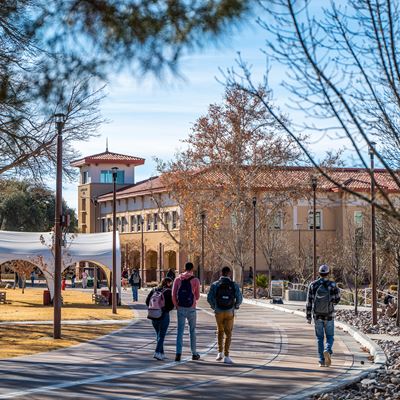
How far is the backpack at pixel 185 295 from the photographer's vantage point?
1698 cm

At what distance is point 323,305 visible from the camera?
16250mm

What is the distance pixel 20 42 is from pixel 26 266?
138 feet

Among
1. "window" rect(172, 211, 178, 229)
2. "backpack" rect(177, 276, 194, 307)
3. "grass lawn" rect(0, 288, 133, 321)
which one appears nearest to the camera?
"backpack" rect(177, 276, 194, 307)

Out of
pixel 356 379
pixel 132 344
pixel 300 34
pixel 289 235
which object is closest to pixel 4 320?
pixel 132 344

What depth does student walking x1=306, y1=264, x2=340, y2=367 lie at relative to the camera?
53.2 feet

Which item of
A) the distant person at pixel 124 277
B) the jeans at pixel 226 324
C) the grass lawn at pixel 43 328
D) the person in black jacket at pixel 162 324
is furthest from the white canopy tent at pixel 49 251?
the jeans at pixel 226 324

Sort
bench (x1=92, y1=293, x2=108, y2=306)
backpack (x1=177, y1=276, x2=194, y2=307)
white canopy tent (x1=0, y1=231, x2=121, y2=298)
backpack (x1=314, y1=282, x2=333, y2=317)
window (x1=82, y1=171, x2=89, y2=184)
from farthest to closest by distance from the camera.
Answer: window (x1=82, y1=171, x2=89, y2=184)
white canopy tent (x1=0, y1=231, x2=121, y2=298)
bench (x1=92, y1=293, x2=108, y2=306)
backpack (x1=177, y1=276, x2=194, y2=307)
backpack (x1=314, y1=282, x2=333, y2=317)

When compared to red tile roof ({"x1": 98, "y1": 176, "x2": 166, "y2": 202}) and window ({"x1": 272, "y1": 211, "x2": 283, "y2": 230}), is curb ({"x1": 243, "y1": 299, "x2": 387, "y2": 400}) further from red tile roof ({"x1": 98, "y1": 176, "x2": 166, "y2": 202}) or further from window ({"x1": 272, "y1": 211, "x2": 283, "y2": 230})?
red tile roof ({"x1": 98, "y1": 176, "x2": 166, "y2": 202})

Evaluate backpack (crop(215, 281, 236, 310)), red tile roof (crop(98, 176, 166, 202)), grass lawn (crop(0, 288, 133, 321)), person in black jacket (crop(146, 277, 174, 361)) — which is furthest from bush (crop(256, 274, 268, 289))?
backpack (crop(215, 281, 236, 310))

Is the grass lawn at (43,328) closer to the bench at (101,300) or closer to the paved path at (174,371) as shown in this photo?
the bench at (101,300)

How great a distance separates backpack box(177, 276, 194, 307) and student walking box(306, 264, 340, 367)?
2141 millimetres

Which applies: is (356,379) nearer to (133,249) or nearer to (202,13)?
(202,13)

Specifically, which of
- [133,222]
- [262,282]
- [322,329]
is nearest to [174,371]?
[322,329]

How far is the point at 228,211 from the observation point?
181ft
